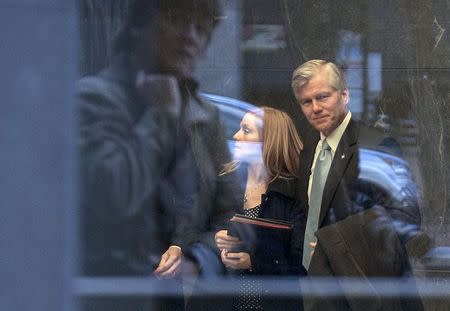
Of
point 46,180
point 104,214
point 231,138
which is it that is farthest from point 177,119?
point 46,180

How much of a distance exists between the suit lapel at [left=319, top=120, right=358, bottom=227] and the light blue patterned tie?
0.01 metres

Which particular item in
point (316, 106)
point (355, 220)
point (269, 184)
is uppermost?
point (316, 106)

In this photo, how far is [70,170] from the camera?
1974 millimetres

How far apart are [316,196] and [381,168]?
0.24 meters

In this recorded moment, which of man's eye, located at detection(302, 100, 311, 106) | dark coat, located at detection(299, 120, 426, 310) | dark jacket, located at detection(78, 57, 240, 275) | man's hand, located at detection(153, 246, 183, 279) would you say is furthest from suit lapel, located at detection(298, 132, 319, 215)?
man's hand, located at detection(153, 246, 183, 279)

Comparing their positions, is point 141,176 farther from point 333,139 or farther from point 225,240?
point 333,139

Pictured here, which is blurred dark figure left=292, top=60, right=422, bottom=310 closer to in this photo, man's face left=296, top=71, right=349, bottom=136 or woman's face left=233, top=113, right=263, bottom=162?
man's face left=296, top=71, right=349, bottom=136

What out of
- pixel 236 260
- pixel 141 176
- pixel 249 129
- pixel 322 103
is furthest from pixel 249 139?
pixel 141 176

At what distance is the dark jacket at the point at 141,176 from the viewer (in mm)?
2086

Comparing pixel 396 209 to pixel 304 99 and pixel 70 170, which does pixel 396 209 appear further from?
pixel 70 170

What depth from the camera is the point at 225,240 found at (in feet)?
9.38

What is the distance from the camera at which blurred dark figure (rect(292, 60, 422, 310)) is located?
112 inches

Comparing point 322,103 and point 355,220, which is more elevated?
point 322,103

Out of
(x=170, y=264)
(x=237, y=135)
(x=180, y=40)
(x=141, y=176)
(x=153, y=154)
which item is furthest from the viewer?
(x=237, y=135)
